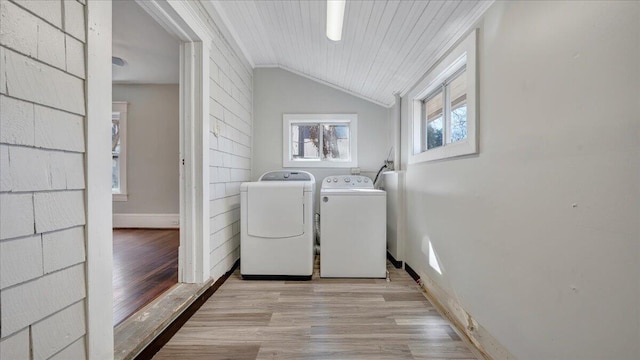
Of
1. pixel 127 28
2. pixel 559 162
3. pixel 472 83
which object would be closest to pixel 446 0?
pixel 472 83

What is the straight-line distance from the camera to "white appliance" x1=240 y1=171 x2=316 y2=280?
2.43 meters

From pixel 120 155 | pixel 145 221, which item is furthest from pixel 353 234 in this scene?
pixel 120 155

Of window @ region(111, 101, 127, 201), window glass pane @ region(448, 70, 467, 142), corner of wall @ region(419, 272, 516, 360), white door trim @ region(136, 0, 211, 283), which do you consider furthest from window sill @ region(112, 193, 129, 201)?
window glass pane @ region(448, 70, 467, 142)

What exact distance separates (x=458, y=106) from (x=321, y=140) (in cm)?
186

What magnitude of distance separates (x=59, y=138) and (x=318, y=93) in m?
2.85

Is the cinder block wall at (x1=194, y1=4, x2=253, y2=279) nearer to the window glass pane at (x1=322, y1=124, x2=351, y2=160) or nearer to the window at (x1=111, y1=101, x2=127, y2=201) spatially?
the window glass pane at (x1=322, y1=124, x2=351, y2=160)

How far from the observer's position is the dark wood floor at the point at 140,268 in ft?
5.74

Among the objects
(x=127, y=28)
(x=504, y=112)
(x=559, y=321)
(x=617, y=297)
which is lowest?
(x=559, y=321)

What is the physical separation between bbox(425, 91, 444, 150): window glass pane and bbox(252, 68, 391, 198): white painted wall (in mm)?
952

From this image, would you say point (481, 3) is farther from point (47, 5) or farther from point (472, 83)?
point (47, 5)

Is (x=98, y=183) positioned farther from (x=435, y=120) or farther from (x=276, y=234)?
(x=435, y=120)

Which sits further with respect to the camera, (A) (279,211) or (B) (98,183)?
(A) (279,211)

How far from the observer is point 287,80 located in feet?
11.2

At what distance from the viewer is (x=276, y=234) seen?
2.44 metres
